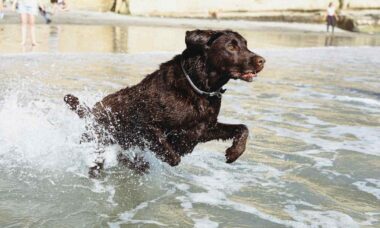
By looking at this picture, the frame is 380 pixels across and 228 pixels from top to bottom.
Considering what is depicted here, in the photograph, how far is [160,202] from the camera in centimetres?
460

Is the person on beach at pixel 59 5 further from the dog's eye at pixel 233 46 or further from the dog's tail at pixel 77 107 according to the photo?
the dog's eye at pixel 233 46

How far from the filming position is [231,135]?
17.1 ft

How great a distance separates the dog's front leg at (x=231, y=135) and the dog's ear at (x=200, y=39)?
0.73 meters

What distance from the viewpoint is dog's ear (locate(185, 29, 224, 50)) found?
15.9ft

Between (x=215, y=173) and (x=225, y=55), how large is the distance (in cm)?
125

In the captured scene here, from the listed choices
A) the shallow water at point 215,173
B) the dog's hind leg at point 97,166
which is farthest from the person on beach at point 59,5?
the dog's hind leg at point 97,166

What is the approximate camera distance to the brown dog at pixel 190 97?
4863 mm

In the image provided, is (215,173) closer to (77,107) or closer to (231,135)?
(231,135)

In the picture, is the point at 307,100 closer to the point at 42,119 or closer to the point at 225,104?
the point at 225,104

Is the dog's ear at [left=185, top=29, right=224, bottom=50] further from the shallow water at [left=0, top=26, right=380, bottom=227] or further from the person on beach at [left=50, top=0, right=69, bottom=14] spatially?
the person on beach at [left=50, top=0, right=69, bottom=14]

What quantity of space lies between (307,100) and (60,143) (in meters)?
5.20

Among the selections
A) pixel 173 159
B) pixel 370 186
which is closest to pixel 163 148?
pixel 173 159

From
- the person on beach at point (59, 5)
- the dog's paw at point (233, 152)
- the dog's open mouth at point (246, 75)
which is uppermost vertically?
the dog's open mouth at point (246, 75)

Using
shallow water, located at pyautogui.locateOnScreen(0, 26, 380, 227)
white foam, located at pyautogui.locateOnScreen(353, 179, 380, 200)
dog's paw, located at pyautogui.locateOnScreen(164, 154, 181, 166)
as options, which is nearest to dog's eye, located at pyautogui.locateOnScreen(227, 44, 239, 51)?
dog's paw, located at pyautogui.locateOnScreen(164, 154, 181, 166)
